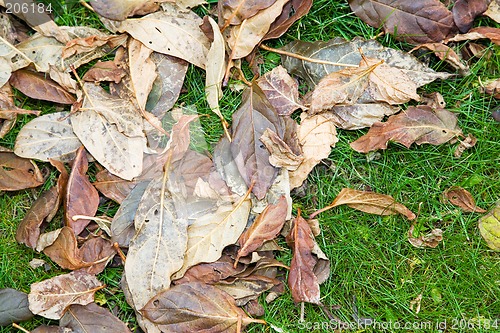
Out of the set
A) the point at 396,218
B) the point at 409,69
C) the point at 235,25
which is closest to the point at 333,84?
the point at 409,69

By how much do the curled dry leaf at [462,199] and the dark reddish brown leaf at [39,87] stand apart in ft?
5.86

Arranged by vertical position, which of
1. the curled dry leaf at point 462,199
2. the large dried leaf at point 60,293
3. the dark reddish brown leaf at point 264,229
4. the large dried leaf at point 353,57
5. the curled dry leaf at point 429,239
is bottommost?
the curled dry leaf at point 429,239

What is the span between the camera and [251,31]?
2598 mm

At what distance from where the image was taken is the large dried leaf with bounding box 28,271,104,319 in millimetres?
2516

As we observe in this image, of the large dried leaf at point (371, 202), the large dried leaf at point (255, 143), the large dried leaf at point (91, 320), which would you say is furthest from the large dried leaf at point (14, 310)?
the large dried leaf at point (371, 202)

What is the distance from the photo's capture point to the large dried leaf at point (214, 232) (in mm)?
2486

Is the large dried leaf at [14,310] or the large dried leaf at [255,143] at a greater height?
the large dried leaf at [255,143]

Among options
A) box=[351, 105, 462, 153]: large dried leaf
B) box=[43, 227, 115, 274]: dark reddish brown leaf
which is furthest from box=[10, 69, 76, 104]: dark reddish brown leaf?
box=[351, 105, 462, 153]: large dried leaf

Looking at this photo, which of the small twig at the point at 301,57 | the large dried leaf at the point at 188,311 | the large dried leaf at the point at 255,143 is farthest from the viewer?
the small twig at the point at 301,57

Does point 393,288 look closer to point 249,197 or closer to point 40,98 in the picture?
point 249,197

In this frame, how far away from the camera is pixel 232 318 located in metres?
2.45

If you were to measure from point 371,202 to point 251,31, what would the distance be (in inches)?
37.1

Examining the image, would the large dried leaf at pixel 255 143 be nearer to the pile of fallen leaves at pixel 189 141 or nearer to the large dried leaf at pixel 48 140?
the pile of fallen leaves at pixel 189 141

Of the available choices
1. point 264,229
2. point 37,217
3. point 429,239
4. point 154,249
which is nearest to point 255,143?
point 264,229
